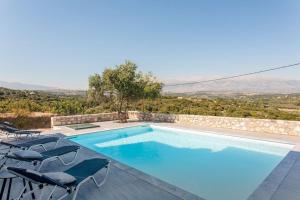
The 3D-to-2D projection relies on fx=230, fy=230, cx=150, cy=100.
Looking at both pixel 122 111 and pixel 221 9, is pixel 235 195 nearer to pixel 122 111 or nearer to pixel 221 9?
pixel 122 111

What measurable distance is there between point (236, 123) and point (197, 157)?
4365 mm

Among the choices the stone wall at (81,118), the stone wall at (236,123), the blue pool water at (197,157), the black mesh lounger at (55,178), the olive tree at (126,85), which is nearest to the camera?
the black mesh lounger at (55,178)

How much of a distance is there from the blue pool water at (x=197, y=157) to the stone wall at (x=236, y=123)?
6.12ft

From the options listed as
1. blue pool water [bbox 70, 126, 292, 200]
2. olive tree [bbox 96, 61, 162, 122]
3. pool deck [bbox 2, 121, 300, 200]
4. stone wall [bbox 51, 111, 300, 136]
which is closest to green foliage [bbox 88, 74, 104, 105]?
olive tree [bbox 96, 61, 162, 122]

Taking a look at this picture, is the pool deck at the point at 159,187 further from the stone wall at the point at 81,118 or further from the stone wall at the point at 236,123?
the stone wall at the point at 81,118

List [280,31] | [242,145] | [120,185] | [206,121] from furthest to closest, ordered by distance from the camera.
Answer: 1. [280,31]
2. [206,121]
3. [242,145]
4. [120,185]

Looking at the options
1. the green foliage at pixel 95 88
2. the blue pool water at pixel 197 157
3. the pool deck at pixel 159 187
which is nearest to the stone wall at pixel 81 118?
the green foliage at pixel 95 88

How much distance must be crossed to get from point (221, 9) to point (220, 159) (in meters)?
13.3

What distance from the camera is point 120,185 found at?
4656 millimetres

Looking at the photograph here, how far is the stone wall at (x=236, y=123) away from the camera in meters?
10.0

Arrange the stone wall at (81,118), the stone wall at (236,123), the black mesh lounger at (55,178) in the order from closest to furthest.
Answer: the black mesh lounger at (55,178) < the stone wall at (236,123) < the stone wall at (81,118)

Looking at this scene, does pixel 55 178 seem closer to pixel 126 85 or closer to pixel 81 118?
pixel 126 85

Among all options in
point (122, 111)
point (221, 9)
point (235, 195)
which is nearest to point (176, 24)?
point (221, 9)

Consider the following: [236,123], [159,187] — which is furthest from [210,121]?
[159,187]
